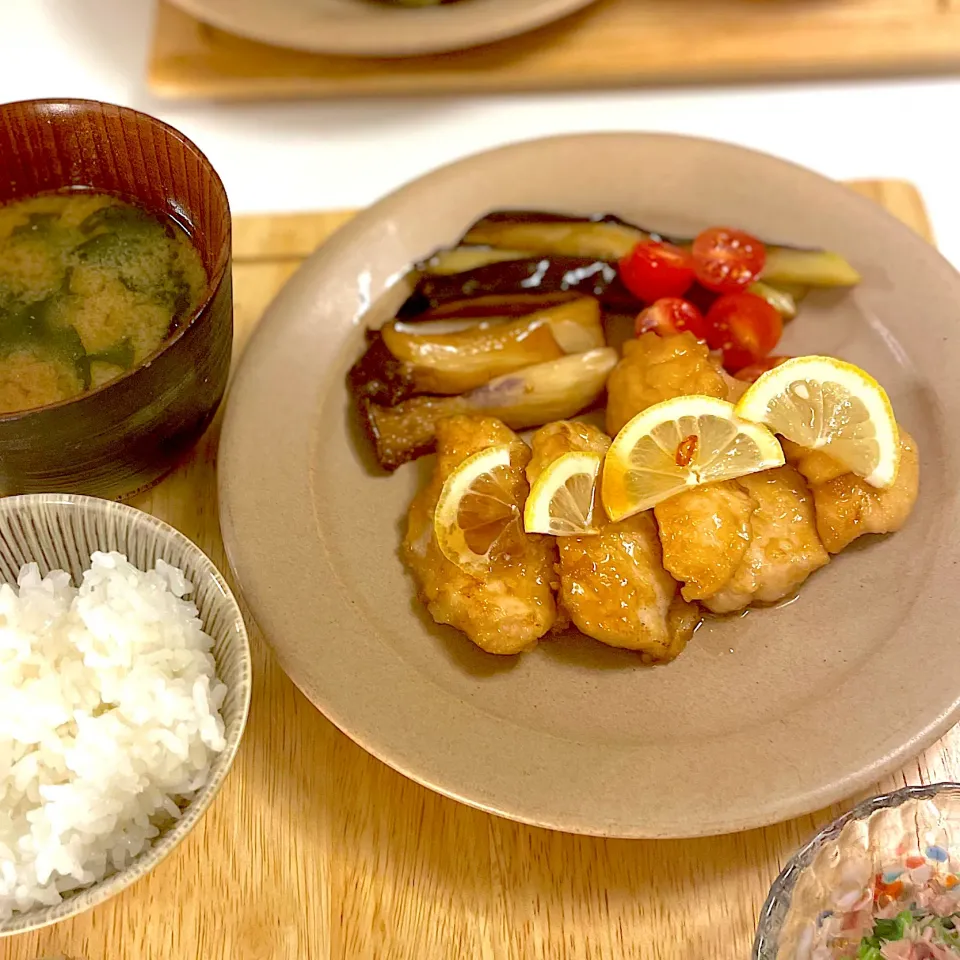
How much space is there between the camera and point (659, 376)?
7.39 ft

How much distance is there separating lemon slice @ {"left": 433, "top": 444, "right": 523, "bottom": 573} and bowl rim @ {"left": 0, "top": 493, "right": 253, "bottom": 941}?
48cm

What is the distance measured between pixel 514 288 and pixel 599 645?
3.26 feet

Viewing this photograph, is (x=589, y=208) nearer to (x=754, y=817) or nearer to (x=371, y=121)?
(x=371, y=121)

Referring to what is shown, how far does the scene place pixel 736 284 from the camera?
247 centimetres

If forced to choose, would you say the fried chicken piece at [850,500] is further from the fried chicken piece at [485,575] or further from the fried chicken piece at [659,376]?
the fried chicken piece at [485,575]

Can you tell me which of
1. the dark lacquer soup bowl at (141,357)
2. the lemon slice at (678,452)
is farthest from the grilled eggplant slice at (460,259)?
the lemon slice at (678,452)

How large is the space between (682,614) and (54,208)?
169cm

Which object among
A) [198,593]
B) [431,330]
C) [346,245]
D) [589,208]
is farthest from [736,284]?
[198,593]

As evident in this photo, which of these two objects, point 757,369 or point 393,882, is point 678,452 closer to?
point 757,369

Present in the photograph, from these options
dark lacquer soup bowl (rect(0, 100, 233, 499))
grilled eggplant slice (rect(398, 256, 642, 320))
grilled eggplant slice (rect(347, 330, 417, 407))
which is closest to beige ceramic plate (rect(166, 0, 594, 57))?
grilled eggplant slice (rect(398, 256, 642, 320))

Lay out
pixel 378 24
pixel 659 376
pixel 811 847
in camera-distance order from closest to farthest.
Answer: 1. pixel 811 847
2. pixel 659 376
3. pixel 378 24

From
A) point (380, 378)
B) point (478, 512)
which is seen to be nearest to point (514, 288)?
point (380, 378)

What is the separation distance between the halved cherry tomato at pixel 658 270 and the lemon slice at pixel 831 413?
0.48 meters

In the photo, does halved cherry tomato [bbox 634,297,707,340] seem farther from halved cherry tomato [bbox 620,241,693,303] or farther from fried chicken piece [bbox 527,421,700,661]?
fried chicken piece [bbox 527,421,700,661]
